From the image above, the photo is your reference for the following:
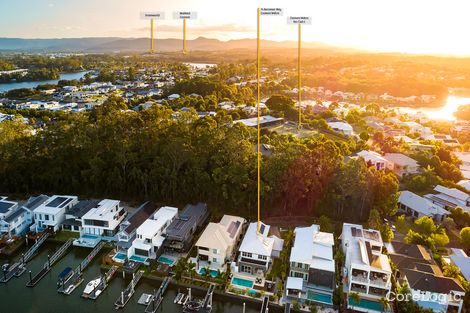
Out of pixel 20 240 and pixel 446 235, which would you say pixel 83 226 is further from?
pixel 446 235

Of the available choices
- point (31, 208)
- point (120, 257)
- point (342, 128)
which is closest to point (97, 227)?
point (120, 257)

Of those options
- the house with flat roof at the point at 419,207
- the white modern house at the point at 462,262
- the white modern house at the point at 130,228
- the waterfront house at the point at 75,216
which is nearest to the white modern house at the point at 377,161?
the house with flat roof at the point at 419,207

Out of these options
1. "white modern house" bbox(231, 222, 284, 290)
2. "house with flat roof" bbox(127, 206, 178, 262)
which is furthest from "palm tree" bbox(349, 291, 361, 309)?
"house with flat roof" bbox(127, 206, 178, 262)

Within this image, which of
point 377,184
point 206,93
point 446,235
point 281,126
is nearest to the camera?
point 446,235

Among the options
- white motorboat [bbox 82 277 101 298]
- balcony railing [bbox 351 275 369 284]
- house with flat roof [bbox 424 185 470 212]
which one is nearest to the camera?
balcony railing [bbox 351 275 369 284]

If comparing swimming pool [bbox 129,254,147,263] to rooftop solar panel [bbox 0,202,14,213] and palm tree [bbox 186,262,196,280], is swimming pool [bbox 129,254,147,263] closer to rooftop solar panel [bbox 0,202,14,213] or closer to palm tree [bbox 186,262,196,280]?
palm tree [bbox 186,262,196,280]

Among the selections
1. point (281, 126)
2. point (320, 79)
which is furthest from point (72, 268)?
point (320, 79)

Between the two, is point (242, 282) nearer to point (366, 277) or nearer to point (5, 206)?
point (366, 277)

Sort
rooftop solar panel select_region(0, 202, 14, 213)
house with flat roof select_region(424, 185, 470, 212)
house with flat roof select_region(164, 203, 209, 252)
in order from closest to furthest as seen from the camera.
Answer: house with flat roof select_region(164, 203, 209, 252)
rooftop solar panel select_region(0, 202, 14, 213)
house with flat roof select_region(424, 185, 470, 212)
